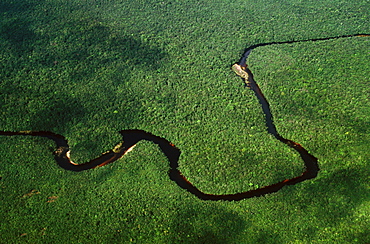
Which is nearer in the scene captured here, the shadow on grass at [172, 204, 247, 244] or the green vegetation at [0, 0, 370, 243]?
the shadow on grass at [172, 204, 247, 244]

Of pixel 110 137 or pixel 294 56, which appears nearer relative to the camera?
pixel 110 137

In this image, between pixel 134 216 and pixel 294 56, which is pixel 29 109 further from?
pixel 294 56

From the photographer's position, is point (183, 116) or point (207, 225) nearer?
point (207, 225)

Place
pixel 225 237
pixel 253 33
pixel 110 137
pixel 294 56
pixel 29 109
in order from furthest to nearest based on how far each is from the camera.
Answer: pixel 253 33
pixel 294 56
pixel 29 109
pixel 110 137
pixel 225 237

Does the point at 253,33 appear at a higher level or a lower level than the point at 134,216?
higher

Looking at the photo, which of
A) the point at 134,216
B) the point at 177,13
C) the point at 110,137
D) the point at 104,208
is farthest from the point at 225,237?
the point at 177,13

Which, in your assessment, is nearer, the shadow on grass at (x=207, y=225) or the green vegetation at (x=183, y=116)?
the shadow on grass at (x=207, y=225)

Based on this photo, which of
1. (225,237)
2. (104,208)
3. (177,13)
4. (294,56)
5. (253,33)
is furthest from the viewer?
(177,13)

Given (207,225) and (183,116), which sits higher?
(183,116)
